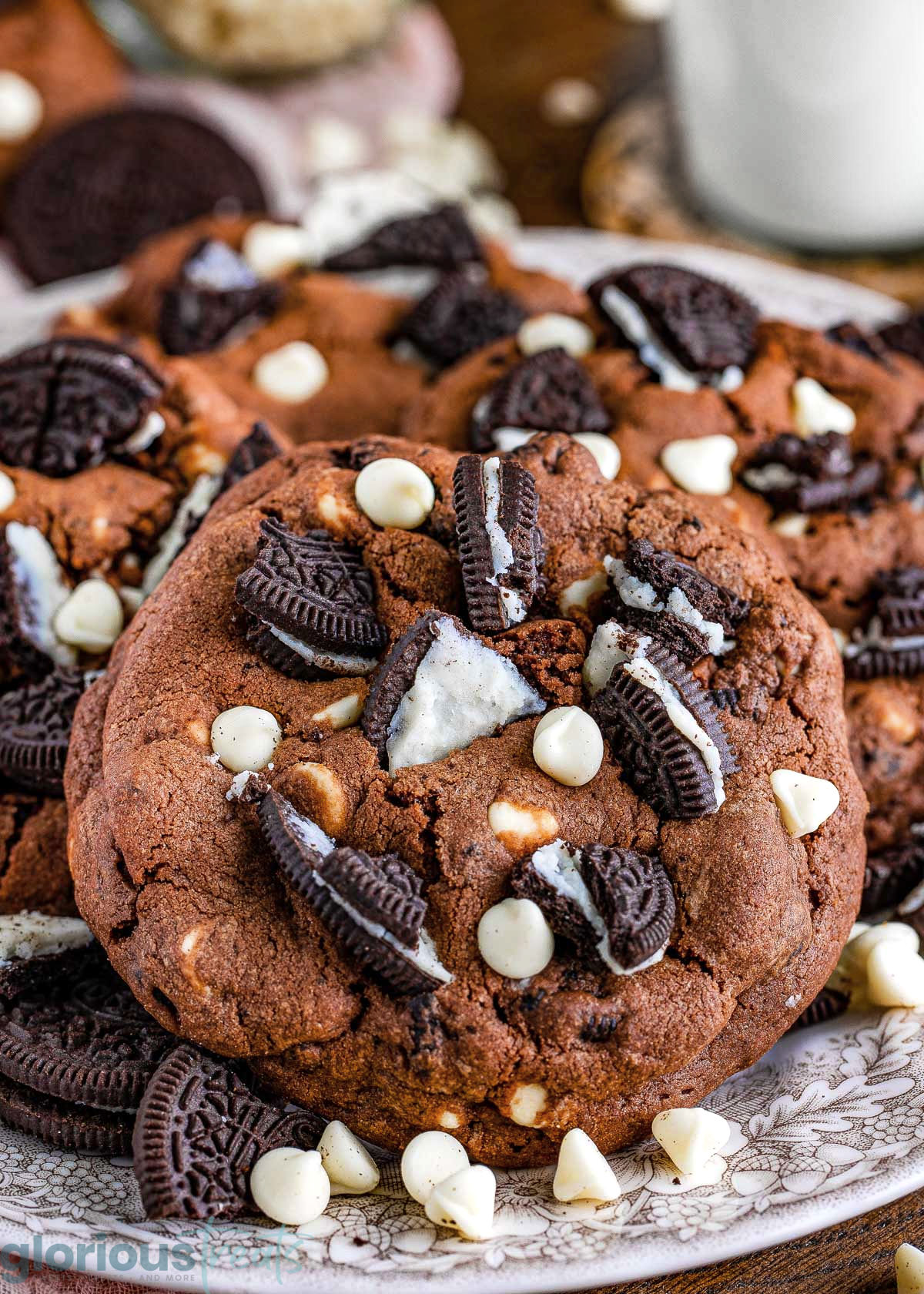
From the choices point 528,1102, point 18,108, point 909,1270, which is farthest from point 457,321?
point 18,108

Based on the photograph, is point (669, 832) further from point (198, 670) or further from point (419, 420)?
point (419, 420)

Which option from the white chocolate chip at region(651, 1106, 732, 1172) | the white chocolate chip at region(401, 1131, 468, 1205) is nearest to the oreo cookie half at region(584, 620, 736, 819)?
the white chocolate chip at region(651, 1106, 732, 1172)

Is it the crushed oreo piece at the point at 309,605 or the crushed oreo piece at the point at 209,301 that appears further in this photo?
the crushed oreo piece at the point at 209,301

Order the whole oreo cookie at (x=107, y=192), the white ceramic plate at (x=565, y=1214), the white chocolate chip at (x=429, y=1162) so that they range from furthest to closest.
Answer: the whole oreo cookie at (x=107, y=192) < the white chocolate chip at (x=429, y=1162) < the white ceramic plate at (x=565, y=1214)

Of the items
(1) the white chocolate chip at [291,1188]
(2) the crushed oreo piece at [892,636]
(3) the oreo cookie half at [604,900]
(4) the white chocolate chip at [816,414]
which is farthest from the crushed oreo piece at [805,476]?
(1) the white chocolate chip at [291,1188]

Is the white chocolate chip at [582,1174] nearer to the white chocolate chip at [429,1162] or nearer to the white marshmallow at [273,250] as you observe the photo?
the white chocolate chip at [429,1162]

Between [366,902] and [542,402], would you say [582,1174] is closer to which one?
[366,902]
